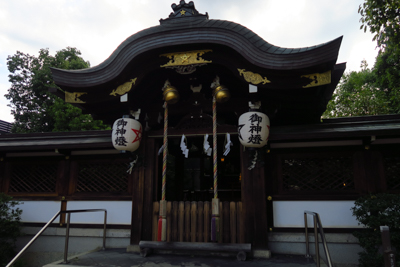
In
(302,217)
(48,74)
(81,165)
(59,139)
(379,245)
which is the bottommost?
(379,245)

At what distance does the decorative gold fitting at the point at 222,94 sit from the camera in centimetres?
569

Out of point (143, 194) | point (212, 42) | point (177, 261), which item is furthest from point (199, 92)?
point (177, 261)

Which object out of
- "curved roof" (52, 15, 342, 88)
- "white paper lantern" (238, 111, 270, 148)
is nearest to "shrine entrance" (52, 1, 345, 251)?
"curved roof" (52, 15, 342, 88)

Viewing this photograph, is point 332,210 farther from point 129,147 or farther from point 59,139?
point 59,139

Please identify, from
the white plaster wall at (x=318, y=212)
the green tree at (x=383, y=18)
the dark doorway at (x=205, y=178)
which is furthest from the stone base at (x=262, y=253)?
the green tree at (x=383, y=18)

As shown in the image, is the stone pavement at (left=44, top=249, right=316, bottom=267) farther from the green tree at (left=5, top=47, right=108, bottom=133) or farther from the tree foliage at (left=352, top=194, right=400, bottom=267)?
the green tree at (left=5, top=47, right=108, bottom=133)

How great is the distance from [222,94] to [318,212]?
3.33 meters

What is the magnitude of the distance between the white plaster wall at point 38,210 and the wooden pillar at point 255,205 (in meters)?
5.10

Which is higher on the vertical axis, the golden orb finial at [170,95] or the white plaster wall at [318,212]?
the golden orb finial at [170,95]

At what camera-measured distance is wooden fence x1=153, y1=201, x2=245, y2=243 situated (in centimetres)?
572

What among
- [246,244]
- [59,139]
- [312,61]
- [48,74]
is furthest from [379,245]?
[48,74]

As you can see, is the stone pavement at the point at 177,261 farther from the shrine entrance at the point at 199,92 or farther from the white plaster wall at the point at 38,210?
the white plaster wall at the point at 38,210

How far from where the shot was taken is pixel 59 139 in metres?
8.16

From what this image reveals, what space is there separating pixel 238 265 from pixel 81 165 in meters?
5.01
